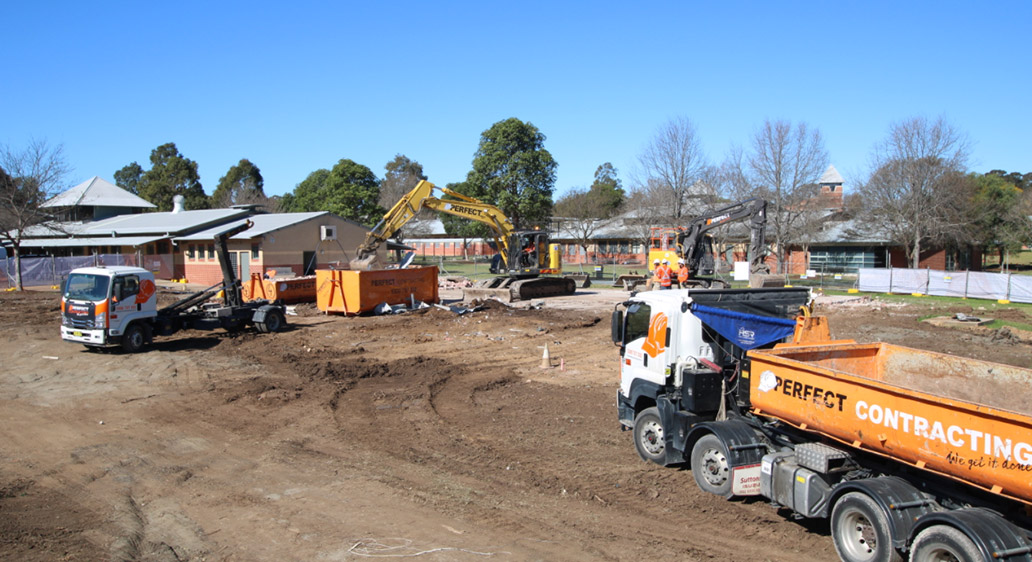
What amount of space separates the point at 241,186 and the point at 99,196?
30754mm

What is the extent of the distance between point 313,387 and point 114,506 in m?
6.33

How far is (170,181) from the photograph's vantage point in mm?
81062

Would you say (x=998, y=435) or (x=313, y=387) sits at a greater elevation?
(x=998, y=435)

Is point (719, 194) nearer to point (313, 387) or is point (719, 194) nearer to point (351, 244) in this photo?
point (351, 244)

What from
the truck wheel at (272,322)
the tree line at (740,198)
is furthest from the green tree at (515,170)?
the truck wheel at (272,322)

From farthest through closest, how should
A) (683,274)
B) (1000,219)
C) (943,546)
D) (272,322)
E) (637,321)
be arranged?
(1000,219), (683,274), (272,322), (637,321), (943,546)

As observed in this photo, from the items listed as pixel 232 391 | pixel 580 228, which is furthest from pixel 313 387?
pixel 580 228

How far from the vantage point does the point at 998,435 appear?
4.92 m

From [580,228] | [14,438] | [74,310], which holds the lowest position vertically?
[14,438]

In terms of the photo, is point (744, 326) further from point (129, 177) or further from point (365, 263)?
point (129, 177)

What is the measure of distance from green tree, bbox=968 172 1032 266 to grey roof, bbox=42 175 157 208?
65.8 m

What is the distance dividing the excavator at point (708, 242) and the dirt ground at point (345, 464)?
7790 mm

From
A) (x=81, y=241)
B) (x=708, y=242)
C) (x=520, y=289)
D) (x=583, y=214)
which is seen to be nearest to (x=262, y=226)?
(x=81, y=241)

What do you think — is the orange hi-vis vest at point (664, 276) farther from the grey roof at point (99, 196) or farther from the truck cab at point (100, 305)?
the grey roof at point (99, 196)
